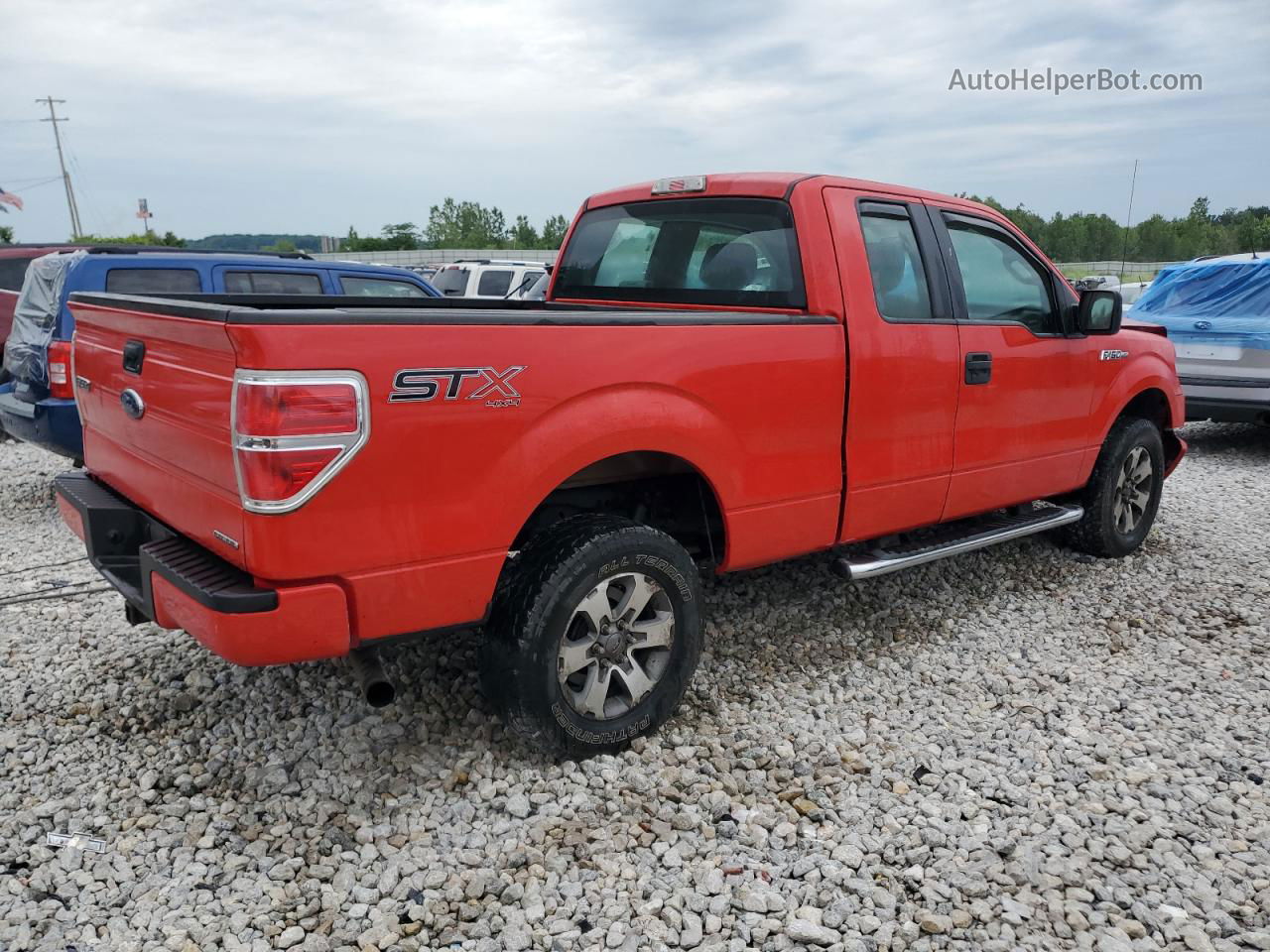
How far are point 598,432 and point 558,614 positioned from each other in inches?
22.7

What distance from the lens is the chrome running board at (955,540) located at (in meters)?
3.93

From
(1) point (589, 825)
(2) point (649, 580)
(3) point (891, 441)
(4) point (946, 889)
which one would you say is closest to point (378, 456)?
(2) point (649, 580)

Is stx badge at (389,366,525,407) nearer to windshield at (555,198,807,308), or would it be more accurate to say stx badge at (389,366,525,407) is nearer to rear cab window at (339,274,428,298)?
windshield at (555,198,807,308)

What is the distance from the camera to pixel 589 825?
2.92 m

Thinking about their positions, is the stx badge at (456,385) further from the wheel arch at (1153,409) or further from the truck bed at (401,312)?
the wheel arch at (1153,409)

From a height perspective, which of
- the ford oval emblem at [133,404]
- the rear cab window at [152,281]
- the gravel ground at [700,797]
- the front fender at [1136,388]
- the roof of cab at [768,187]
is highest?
the roof of cab at [768,187]

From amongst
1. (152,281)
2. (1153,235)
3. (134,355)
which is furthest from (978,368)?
(1153,235)

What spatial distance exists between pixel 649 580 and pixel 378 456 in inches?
42.4

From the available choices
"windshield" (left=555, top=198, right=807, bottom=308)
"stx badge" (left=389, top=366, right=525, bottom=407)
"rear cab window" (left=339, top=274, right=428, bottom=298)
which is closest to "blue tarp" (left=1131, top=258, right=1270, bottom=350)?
"windshield" (left=555, top=198, right=807, bottom=308)

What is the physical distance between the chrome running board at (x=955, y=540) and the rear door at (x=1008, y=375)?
12 cm

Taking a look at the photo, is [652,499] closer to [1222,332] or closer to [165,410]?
[165,410]

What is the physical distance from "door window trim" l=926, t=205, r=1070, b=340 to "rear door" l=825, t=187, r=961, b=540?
0.22 ft

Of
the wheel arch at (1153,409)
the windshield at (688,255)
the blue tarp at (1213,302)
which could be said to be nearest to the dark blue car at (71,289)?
the windshield at (688,255)

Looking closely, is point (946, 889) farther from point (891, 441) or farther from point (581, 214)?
point (581, 214)
